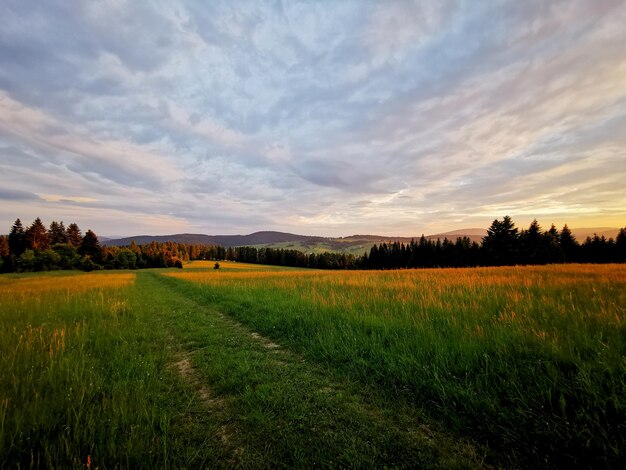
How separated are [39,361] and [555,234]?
69.5 meters

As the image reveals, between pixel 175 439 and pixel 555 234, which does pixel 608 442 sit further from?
pixel 555 234

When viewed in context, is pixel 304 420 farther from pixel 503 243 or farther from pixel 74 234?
pixel 74 234

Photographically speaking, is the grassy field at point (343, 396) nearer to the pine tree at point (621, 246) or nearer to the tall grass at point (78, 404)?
the tall grass at point (78, 404)

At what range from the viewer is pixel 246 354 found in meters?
5.59

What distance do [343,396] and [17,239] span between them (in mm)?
97346

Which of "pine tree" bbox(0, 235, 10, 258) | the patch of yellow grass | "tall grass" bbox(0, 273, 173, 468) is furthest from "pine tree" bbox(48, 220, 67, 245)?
"tall grass" bbox(0, 273, 173, 468)

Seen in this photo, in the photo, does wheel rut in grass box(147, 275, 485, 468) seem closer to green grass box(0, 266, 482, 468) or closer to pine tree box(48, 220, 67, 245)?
green grass box(0, 266, 482, 468)

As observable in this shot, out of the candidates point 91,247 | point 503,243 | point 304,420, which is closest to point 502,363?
point 304,420

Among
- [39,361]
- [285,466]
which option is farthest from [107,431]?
[39,361]

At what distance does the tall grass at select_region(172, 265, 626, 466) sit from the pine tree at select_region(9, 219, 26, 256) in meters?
90.2

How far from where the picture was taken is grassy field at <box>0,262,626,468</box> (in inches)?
99.5

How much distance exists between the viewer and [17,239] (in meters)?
63.6

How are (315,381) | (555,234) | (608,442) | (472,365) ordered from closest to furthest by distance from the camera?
1. (608,442)
2. (472,365)
3. (315,381)
4. (555,234)

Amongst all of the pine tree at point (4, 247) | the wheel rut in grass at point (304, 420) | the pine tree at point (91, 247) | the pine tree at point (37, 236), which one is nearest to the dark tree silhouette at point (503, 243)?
the wheel rut in grass at point (304, 420)
